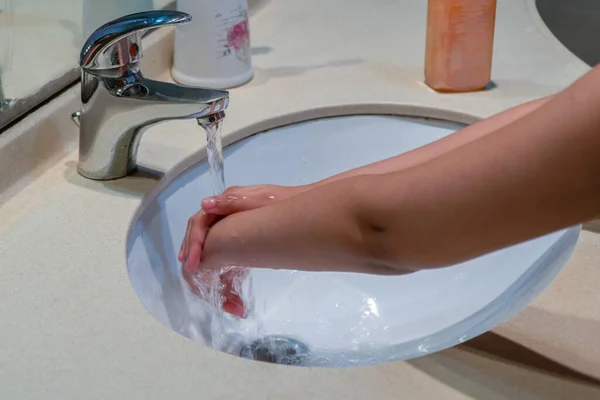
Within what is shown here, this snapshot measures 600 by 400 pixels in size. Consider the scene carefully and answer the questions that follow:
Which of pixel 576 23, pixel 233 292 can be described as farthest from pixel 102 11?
pixel 576 23

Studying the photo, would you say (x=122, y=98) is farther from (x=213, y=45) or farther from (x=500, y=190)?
(x=500, y=190)

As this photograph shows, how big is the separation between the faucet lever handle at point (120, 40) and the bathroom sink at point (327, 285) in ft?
0.37

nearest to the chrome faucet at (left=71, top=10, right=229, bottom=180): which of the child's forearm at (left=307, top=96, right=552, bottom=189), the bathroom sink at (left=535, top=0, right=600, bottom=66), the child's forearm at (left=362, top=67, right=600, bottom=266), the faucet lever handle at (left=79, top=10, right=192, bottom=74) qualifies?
the faucet lever handle at (left=79, top=10, right=192, bottom=74)

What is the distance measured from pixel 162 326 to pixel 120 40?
0.22m

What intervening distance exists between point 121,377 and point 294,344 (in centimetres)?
23

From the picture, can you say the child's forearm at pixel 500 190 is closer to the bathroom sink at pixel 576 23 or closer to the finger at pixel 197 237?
the finger at pixel 197 237

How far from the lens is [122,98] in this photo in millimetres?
564

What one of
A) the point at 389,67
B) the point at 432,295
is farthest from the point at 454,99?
the point at 432,295

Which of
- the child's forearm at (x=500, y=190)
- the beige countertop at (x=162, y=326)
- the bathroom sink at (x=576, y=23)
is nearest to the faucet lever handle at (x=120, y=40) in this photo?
the beige countertop at (x=162, y=326)

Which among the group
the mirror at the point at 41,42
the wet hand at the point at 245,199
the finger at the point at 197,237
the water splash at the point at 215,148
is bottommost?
the finger at the point at 197,237

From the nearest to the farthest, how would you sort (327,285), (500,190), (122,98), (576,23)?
(500,190), (122,98), (327,285), (576,23)

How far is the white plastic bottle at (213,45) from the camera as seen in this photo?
0.71 metres

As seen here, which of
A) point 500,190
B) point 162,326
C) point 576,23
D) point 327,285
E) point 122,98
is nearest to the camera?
point 500,190

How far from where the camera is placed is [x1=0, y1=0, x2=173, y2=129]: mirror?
0.64 metres
